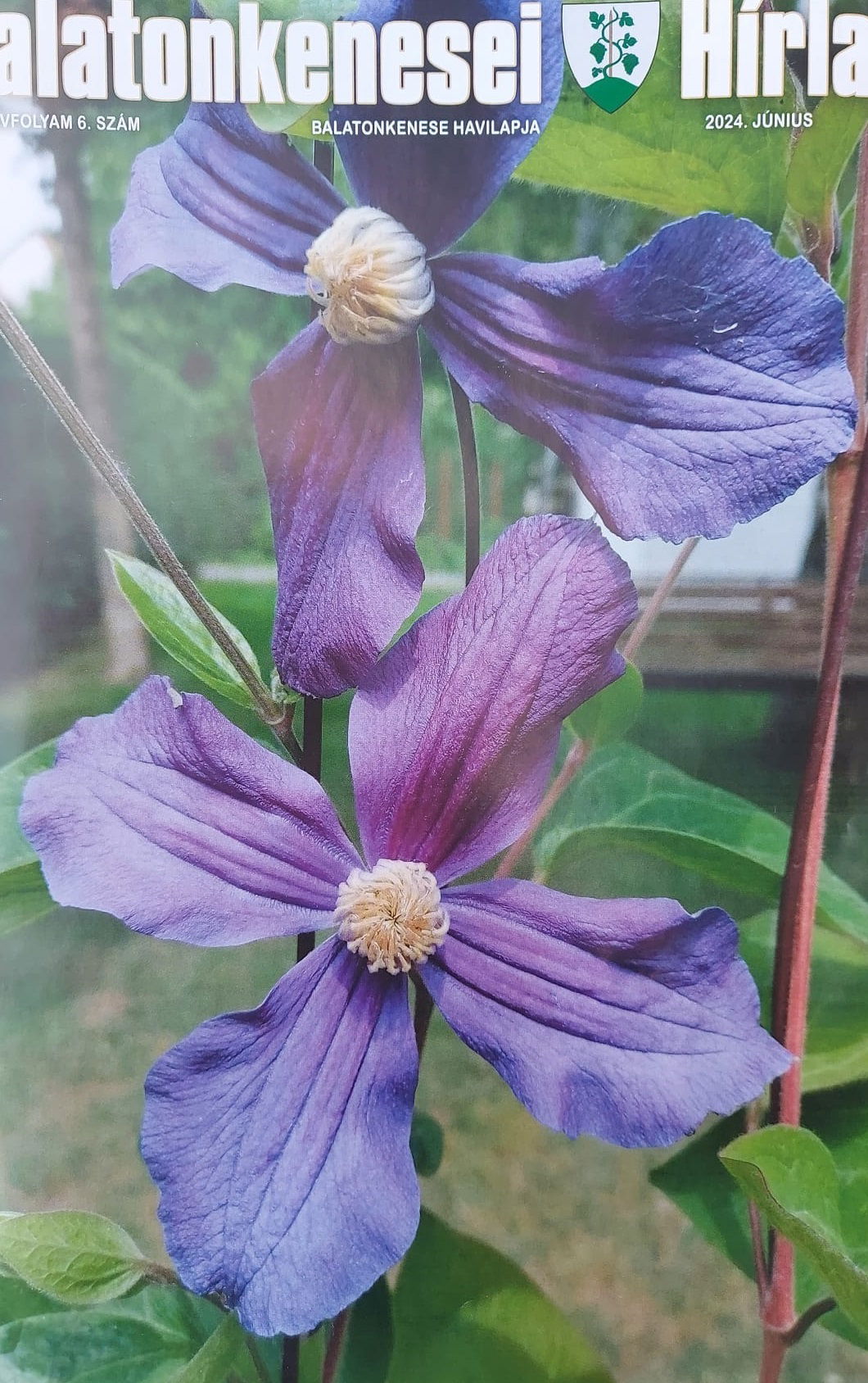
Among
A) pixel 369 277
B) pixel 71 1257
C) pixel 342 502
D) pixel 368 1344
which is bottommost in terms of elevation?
pixel 368 1344

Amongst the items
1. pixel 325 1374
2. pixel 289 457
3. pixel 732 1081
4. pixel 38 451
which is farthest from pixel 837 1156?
pixel 38 451

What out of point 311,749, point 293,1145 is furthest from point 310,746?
point 293,1145

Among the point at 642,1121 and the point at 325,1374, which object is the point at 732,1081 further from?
the point at 325,1374

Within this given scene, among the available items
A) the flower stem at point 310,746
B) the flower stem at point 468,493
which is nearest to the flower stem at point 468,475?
the flower stem at point 468,493

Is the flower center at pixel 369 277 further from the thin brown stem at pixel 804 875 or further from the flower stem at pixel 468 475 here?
the thin brown stem at pixel 804 875

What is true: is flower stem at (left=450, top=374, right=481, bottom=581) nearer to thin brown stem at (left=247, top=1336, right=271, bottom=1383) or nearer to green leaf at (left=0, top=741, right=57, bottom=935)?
green leaf at (left=0, top=741, right=57, bottom=935)

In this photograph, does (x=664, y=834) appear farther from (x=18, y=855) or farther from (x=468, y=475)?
(x=18, y=855)

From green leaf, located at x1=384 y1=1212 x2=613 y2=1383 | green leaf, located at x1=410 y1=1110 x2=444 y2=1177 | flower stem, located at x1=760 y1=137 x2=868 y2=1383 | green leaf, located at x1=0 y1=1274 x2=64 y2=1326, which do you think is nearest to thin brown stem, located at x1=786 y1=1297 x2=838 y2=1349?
flower stem, located at x1=760 y1=137 x2=868 y2=1383
